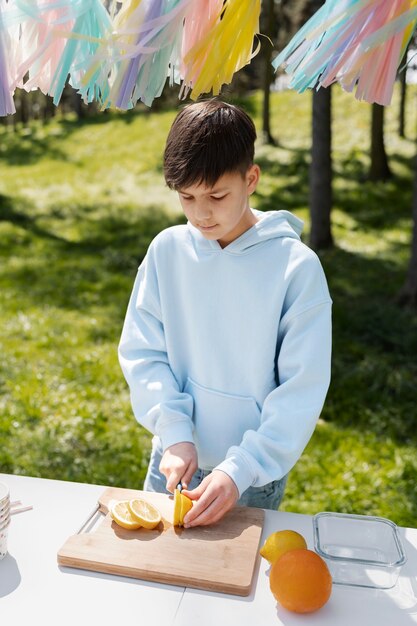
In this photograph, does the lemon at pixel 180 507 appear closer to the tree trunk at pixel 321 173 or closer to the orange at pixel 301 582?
the orange at pixel 301 582

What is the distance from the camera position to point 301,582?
1.41m

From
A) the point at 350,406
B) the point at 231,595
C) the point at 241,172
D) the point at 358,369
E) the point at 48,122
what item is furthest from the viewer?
the point at 48,122

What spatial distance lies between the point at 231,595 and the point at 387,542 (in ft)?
1.39

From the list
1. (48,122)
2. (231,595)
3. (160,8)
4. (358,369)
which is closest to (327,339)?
(231,595)

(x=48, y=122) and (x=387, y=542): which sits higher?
(x=387, y=542)

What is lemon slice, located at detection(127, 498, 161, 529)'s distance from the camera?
5.36 feet

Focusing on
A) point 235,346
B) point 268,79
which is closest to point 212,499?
point 235,346

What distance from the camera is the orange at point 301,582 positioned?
141 cm

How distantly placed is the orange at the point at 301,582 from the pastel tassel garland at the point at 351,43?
102 centimetres

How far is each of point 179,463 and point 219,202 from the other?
0.67 metres

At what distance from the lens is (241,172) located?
5.76 ft

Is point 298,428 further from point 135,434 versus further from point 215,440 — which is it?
point 135,434

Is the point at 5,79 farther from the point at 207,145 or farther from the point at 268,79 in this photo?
the point at 268,79

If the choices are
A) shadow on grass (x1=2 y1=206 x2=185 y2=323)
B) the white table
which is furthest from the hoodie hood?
shadow on grass (x1=2 y1=206 x2=185 y2=323)
